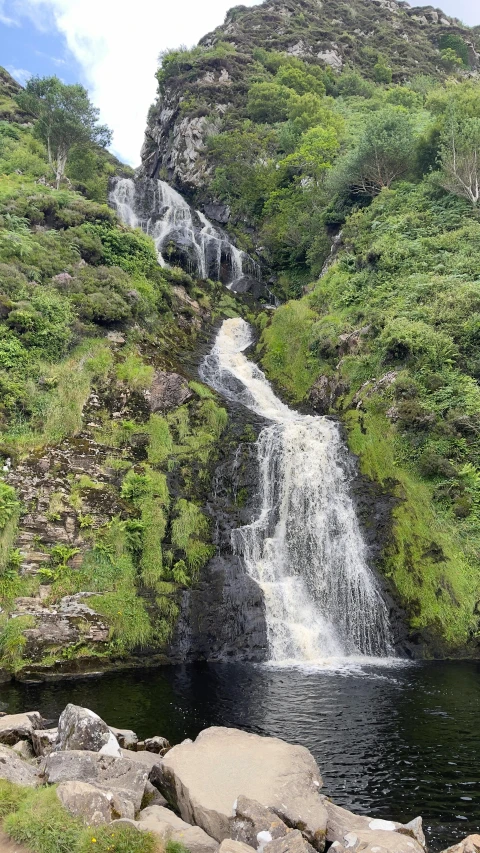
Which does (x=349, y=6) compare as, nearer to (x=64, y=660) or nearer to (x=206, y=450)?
(x=206, y=450)

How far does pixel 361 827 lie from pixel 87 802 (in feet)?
12.0

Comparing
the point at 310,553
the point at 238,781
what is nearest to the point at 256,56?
the point at 310,553

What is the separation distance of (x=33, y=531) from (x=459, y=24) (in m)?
116

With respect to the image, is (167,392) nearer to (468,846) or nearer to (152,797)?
(152,797)

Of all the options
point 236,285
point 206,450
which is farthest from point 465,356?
point 236,285

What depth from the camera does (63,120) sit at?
3853 centimetres

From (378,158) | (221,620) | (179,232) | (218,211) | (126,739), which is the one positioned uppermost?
(218,211)

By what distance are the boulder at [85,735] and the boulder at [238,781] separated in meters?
0.92

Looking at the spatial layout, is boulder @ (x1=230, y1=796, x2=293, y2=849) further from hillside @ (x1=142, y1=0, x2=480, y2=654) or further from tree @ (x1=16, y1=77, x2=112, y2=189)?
tree @ (x1=16, y1=77, x2=112, y2=189)

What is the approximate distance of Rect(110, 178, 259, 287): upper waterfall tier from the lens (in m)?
38.5

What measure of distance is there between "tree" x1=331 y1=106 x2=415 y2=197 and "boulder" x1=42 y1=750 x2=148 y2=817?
3512 centimetres

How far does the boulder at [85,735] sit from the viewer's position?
7.57 meters

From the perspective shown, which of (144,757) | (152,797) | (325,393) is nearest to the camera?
(152,797)

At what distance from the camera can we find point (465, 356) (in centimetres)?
2038
